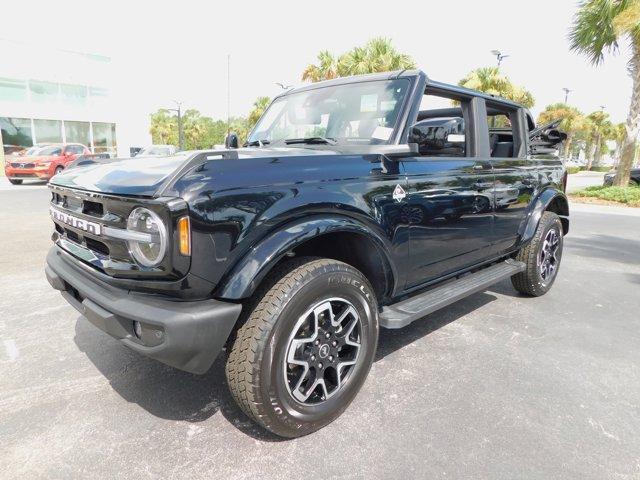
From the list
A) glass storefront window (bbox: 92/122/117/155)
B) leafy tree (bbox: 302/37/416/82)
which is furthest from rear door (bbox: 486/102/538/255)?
glass storefront window (bbox: 92/122/117/155)

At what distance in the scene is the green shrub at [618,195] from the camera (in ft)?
41.8

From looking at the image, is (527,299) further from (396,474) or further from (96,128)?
(96,128)

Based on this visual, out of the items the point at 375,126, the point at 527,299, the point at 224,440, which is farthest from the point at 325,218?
the point at 527,299

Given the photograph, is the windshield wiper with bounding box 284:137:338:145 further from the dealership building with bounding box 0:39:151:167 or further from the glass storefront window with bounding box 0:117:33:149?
the glass storefront window with bounding box 0:117:33:149

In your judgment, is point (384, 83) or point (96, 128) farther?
point (96, 128)

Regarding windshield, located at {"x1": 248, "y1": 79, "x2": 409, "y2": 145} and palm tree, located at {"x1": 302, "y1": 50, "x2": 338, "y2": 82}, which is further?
palm tree, located at {"x1": 302, "y1": 50, "x2": 338, "y2": 82}

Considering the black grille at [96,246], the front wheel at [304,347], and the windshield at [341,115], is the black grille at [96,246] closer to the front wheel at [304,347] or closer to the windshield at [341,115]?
the front wheel at [304,347]

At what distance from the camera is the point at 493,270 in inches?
143

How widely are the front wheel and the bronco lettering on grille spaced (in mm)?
840

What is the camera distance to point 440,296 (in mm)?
2910

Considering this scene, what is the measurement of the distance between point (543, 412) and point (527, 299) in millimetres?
2171

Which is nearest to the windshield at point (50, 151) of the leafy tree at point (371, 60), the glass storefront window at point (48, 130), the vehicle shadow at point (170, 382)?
the glass storefront window at point (48, 130)

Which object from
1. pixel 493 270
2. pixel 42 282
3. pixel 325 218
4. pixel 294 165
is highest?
pixel 294 165

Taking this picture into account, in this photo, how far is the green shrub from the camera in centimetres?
1275
